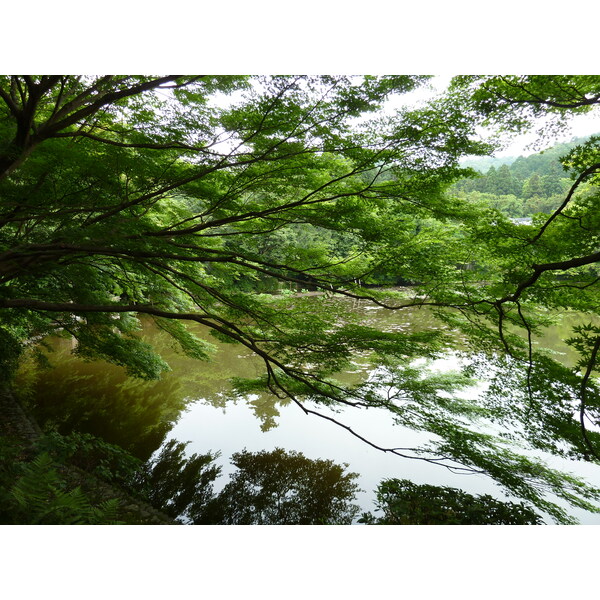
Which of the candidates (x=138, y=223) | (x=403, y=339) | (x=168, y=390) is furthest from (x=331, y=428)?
(x=138, y=223)

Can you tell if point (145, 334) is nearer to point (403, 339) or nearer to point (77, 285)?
point (77, 285)

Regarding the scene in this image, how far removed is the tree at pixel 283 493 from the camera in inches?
142

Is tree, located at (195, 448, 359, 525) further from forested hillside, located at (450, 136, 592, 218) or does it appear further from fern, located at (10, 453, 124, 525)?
forested hillside, located at (450, 136, 592, 218)

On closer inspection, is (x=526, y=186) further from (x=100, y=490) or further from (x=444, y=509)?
(x=100, y=490)

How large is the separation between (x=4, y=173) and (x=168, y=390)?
16.6 feet

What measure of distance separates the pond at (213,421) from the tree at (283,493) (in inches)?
7.3

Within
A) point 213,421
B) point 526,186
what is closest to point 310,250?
point 213,421

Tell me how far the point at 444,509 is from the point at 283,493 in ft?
5.71

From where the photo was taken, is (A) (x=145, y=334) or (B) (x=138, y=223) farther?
(A) (x=145, y=334)

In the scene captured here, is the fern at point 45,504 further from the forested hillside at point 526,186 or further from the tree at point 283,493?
the forested hillside at point 526,186

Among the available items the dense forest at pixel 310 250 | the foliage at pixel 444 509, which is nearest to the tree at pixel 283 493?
the dense forest at pixel 310 250

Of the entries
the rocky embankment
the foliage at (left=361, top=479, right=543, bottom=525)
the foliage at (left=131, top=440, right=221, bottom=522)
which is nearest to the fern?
the rocky embankment

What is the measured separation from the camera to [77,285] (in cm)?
379

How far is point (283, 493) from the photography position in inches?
158
